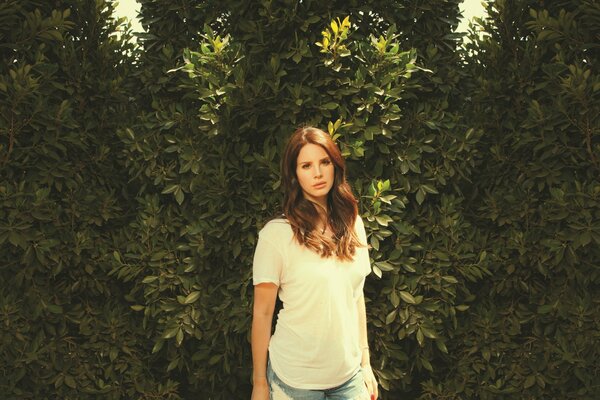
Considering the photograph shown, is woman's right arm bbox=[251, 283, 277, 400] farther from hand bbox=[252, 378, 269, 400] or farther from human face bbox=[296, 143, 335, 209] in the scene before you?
human face bbox=[296, 143, 335, 209]

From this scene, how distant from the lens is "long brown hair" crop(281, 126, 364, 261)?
3355 millimetres

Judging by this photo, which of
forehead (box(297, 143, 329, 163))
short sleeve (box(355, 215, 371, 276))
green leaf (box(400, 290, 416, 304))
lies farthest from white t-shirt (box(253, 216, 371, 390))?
green leaf (box(400, 290, 416, 304))

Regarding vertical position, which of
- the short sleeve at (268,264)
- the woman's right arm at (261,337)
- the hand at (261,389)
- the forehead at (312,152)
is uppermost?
the forehead at (312,152)

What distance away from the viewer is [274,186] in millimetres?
4402

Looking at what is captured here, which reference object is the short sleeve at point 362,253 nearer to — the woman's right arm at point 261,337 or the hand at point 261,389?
the woman's right arm at point 261,337

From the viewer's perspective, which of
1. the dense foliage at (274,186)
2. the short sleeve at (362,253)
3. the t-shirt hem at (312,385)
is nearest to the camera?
the t-shirt hem at (312,385)

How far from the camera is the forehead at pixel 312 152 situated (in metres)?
3.42

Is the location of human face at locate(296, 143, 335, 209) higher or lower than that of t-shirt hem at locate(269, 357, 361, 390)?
higher

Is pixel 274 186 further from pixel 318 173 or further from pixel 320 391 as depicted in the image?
pixel 320 391

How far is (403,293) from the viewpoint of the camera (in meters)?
4.61

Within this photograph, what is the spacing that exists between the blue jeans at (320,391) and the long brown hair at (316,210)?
0.63 metres

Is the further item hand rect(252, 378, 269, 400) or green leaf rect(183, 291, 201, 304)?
green leaf rect(183, 291, 201, 304)

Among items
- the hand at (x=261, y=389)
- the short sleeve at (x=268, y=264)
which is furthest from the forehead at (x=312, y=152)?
the hand at (x=261, y=389)

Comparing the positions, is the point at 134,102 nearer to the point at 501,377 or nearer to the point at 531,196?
the point at 531,196
